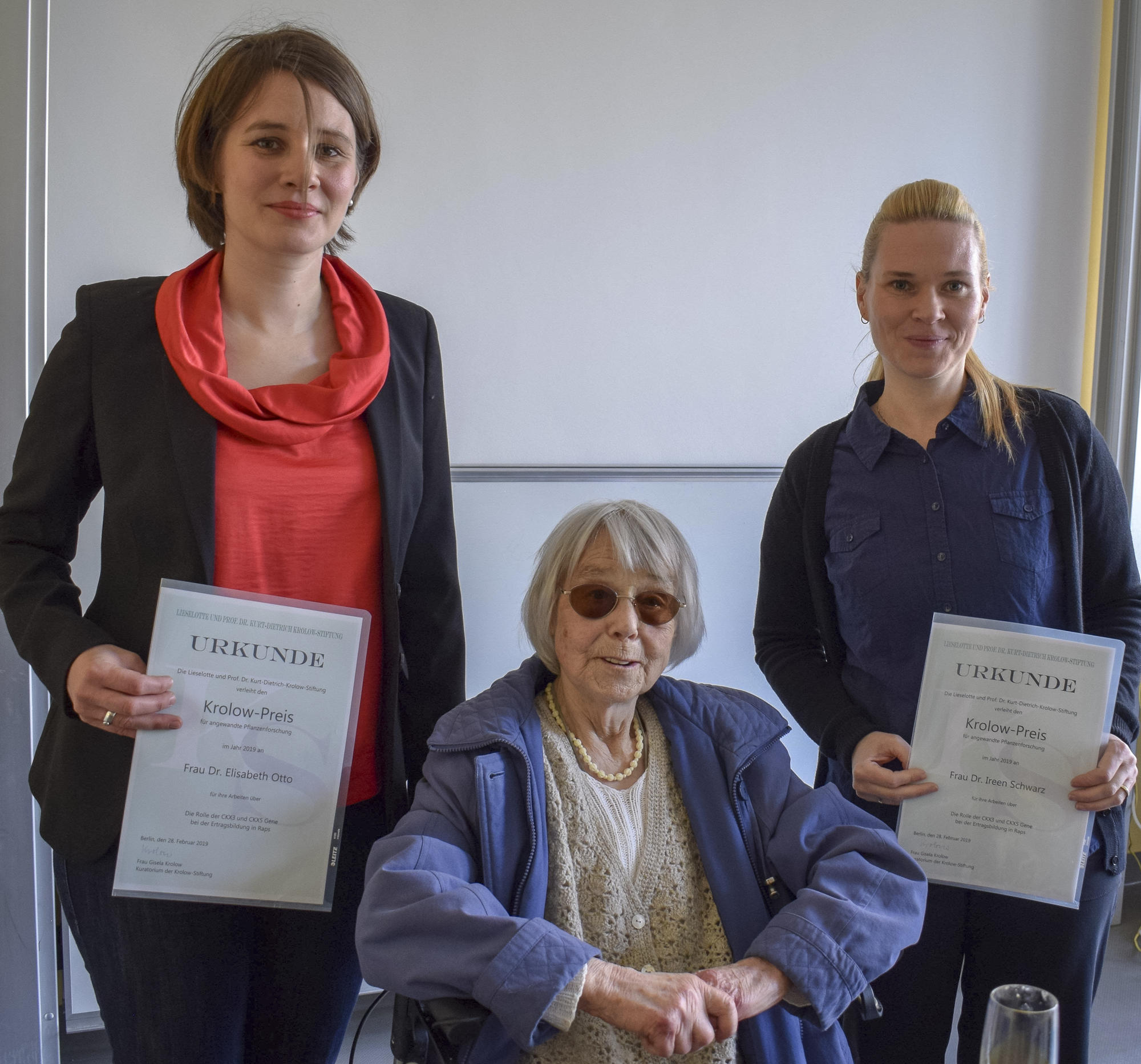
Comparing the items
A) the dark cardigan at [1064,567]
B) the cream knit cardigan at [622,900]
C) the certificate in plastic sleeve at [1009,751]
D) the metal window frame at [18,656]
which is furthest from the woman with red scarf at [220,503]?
the metal window frame at [18,656]

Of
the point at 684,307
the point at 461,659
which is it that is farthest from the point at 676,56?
the point at 461,659

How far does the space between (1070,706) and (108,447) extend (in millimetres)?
1458

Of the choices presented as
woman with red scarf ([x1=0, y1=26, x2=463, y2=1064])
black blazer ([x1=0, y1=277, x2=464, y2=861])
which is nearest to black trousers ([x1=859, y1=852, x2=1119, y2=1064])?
woman with red scarf ([x1=0, y1=26, x2=463, y2=1064])

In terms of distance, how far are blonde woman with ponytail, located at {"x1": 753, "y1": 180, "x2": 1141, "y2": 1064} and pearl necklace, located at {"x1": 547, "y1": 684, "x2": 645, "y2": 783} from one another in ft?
0.95

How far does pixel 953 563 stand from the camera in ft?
5.50

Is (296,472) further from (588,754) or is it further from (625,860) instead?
(625,860)

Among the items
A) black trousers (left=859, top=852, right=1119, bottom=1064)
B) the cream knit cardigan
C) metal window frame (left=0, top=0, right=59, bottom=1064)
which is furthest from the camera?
metal window frame (left=0, top=0, right=59, bottom=1064)

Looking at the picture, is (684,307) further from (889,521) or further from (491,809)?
(491,809)

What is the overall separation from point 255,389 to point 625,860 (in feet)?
2.96

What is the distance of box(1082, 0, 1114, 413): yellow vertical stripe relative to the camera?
11.1ft

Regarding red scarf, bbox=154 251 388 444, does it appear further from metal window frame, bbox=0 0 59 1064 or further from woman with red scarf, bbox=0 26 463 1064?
metal window frame, bbox=0 0 59 1064

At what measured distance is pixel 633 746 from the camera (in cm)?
175

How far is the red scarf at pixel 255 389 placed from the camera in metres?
1.40

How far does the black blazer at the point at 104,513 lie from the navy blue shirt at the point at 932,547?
800 mm
